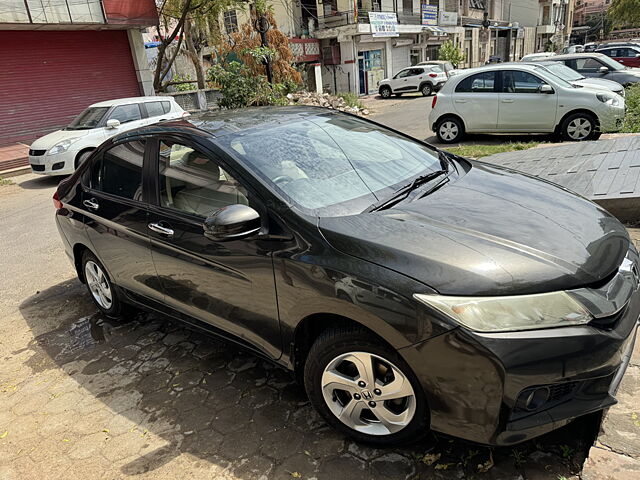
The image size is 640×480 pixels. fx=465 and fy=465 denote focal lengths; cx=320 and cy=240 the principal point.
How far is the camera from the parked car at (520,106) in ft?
27.2

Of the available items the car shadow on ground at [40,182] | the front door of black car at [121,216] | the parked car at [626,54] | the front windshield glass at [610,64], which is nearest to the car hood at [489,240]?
the front door of black car at [121,216]

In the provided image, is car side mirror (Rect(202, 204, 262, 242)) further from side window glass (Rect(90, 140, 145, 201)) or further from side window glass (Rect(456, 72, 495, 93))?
side window glass (Rect(456, 72, 495, 93))

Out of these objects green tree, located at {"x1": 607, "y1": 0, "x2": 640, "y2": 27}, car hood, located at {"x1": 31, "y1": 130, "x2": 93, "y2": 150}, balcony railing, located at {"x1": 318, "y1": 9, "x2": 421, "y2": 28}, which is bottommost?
car hood, located at {"x1": 31, "y1": 130, "x2": 93, "y2": 150}

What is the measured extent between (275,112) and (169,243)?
1.28 m

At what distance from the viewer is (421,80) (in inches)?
958

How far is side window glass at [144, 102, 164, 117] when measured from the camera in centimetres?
1116

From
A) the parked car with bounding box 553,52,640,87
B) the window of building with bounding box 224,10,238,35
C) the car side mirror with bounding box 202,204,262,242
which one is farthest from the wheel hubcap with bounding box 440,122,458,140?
the window of building with bounding box 224,10,238,35

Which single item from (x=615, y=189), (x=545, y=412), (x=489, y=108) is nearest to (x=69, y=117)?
(x=489, y=108)

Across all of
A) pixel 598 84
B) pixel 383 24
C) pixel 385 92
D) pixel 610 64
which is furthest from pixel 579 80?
pixel 383 24

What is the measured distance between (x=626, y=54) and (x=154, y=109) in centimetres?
1914

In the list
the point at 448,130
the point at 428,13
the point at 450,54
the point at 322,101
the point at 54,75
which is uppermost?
the point at 428,13

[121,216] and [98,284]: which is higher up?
[121,216]

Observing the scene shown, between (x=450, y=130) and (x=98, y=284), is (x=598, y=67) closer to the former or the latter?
(x=450, y=130)

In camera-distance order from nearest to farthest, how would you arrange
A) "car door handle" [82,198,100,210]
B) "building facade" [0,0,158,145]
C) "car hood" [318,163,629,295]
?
1. "car hood" [318,163,629,295]
2. "car door handle" [82,198,100,210]
3. "building facade" [0,0,158,145]
